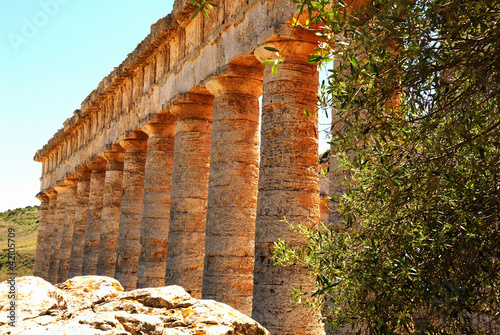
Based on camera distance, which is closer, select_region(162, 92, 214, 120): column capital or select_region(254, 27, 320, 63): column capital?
select_region(254, 27, 320, 63): column capital

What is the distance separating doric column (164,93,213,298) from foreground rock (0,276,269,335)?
8.56m

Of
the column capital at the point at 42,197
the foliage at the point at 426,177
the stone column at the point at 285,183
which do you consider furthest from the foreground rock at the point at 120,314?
the column capital at the point at 42,197

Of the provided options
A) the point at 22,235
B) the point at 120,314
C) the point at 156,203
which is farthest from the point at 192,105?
the point at 22,235

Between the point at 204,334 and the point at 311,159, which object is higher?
the point at 311,159

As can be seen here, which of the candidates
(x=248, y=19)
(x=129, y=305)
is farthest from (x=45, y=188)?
(x=129, y=305)

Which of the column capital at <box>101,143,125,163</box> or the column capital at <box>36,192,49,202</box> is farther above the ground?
the column capital at <box>101,143,125,163</box>

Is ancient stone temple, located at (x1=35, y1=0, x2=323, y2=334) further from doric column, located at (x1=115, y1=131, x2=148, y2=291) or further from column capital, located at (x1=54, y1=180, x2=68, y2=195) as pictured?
column capital, located at (x1=54, y1=180, x2=68, y2=195)

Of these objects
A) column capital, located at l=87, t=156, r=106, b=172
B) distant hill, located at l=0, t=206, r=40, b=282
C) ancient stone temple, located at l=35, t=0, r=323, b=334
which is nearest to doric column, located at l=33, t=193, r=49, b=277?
ancient stone temple, located at l=35, t=0, r=323, b=334

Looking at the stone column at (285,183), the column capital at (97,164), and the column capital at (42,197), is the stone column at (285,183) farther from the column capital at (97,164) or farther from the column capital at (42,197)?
the column capital at (42,197)

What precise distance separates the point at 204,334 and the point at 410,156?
2.15 metres

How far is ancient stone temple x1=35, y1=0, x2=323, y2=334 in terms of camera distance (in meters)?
Result: 10.4

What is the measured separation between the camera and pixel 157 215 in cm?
1636

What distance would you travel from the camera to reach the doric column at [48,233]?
105 feet

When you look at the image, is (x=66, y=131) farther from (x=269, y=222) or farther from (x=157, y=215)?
(x=269, y=222)
